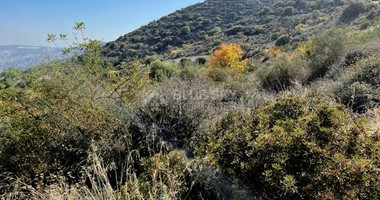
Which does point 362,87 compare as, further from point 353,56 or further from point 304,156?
point 304,156

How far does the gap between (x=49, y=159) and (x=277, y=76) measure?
1074 centimetres

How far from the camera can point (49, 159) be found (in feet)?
20.1

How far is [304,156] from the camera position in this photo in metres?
3.31

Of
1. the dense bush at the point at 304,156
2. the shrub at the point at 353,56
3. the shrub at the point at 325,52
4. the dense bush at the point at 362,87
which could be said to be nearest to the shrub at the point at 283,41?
the shrub at the point at 325,52

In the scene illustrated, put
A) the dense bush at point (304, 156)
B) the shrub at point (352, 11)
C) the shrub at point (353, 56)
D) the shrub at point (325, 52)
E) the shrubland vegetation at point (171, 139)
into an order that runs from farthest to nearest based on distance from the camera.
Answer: the shrub at point (352, 11)
the shrub at point (325, 52)
the shrub at point (353, 56)
the shrubland vegetation at point (171, 139)
the dense bush at point (304, 156)

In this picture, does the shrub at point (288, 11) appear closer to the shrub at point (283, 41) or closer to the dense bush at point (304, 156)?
the shrub at point (283, 41)

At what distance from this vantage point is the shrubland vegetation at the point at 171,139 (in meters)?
3.30

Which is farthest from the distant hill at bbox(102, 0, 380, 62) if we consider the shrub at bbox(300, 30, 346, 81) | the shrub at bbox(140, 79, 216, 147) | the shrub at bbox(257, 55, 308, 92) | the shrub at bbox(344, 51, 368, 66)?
the shrub at bbox(140, 79, 216, 147)

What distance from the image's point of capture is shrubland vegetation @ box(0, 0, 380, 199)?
3297mm

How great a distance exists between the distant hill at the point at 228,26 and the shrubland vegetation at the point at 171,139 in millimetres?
34271

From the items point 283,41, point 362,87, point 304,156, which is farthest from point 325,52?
point 283,41

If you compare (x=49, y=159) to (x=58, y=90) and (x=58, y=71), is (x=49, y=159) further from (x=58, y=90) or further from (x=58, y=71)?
(x=58, y=71)

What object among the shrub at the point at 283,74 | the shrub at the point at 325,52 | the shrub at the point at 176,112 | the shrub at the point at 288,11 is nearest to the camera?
the shrub at the point at 176,112

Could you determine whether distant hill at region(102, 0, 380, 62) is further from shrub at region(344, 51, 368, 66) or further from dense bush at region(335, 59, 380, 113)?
dense bush at region(335, 59, 380, 113)
